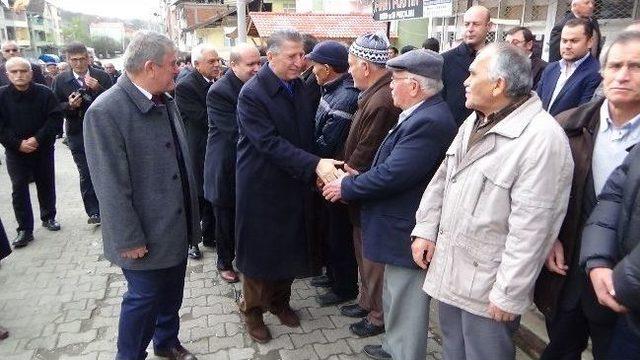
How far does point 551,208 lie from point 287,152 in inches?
63.3

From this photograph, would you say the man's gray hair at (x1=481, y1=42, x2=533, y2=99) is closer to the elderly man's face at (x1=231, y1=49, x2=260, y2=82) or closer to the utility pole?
the elderly man's face at (x1=231, y1=49, x2=260, y2=82)

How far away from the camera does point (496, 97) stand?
6.47ft

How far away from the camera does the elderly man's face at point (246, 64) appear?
3926mm

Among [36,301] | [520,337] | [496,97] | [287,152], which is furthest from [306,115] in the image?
[36,301]

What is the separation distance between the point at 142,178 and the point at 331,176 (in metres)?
1.12

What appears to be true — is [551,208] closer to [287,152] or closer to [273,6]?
[287,152]

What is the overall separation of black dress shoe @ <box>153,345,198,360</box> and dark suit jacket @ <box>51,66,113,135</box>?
11.8 ft

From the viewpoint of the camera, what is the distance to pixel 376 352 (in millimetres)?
3074

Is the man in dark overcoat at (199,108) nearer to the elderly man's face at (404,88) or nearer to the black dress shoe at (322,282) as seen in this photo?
the black dress shoe at (322,282)

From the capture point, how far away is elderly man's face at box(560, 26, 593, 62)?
3.54 m

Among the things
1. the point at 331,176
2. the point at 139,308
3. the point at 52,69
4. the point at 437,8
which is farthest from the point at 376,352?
the point at 52,69

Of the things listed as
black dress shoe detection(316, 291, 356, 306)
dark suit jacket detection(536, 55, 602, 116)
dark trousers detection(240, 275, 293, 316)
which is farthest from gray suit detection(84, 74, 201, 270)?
dark suit jacket detection(536, 55, 602, 116)

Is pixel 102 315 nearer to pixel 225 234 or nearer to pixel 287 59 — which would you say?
pixel 225 234

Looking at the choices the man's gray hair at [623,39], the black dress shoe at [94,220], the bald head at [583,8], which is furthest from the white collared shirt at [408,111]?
the black dress shoe at [94,220]
